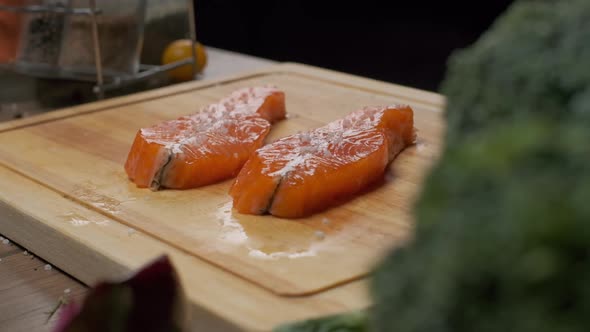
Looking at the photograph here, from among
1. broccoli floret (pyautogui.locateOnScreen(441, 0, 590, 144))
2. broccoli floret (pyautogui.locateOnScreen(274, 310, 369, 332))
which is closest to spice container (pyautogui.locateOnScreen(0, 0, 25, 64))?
broccoli floret (pyautogui.locateOnScreen(274, 310, 369, 332))

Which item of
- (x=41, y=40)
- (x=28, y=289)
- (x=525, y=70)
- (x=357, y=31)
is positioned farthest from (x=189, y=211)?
(x=357, y=31)

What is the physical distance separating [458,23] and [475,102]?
345 centimetres

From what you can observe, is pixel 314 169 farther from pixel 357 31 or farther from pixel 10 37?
pixel 357 31

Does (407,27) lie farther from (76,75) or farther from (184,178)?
(184,178)

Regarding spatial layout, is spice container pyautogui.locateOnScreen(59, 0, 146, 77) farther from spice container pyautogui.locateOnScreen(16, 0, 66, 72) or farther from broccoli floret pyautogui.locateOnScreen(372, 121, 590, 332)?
broccoli floret pyautogui.locateOnScreen(372, 121, 590, 332)

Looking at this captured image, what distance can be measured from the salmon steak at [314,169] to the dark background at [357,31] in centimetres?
231

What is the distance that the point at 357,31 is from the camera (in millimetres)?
4711

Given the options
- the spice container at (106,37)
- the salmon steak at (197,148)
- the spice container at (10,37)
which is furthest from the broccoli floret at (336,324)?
the spice container at (10,37)

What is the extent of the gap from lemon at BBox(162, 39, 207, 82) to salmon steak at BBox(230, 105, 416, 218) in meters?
1.13

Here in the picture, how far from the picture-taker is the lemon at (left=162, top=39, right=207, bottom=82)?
3.13 meters

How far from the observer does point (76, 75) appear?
2854 mm

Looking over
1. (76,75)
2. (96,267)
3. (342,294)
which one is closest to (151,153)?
(96,267)

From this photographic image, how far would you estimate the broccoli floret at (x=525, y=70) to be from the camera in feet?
3.01

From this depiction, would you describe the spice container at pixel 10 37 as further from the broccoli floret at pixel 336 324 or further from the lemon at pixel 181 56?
the broccoli floret at pixel 336 324
